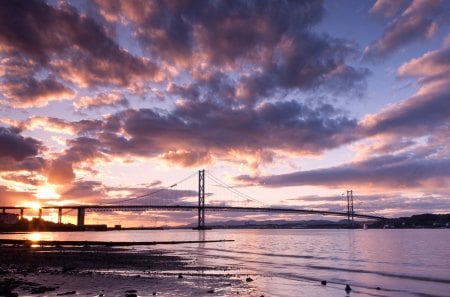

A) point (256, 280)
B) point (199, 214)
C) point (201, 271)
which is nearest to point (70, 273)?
point (201, 271)

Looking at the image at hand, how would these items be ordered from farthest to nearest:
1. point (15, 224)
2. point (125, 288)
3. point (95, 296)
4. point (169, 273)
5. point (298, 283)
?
1. point (15, 224)
2. point (169, 273)
3. point (298, 283)
4. point (125, 288)
5. point (95, 296)

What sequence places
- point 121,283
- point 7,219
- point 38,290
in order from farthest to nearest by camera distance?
1. point 7,219
2. point 121,283
3. point 38,290

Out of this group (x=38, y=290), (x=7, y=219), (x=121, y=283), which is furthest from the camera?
(x=7, y=219)

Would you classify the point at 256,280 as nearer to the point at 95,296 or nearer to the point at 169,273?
the point at 169,273

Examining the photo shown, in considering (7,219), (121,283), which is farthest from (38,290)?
(7,219)

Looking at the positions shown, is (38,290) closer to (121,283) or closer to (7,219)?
(121,283)

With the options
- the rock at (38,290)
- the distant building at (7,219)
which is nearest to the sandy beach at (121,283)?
the rock at (38,290)

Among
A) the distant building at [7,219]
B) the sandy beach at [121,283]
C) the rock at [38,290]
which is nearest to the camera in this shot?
the rock at [38,290]

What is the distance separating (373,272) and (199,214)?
127 m

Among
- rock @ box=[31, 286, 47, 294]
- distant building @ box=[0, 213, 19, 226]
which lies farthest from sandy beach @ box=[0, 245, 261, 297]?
distant building @ box=[0, 213, 19, 226]

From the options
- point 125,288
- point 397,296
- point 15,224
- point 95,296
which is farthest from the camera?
point 15,224

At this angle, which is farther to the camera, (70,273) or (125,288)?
(70,273)

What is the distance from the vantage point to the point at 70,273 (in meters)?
24.7

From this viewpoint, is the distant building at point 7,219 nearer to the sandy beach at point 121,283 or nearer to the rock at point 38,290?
the sandy beach at point 121,283
